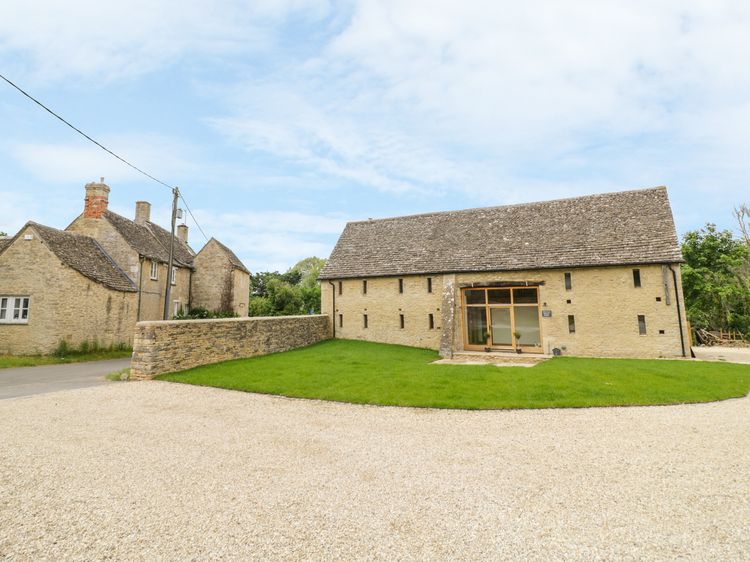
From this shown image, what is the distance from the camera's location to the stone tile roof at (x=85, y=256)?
19266 millimetres

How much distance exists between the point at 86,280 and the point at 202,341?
34.5ft

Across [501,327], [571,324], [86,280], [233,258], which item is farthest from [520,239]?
[86,280]

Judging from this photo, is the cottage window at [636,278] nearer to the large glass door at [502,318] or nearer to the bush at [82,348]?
the large glass door at [502,318]

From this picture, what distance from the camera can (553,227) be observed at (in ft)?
64.5

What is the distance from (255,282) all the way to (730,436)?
166 feet

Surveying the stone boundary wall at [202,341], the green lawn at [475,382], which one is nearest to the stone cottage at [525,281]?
the green lawn at [475,382]

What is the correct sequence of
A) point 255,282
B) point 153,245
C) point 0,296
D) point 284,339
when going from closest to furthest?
point 284,339
point 0,296
point 153,245
point 255,282

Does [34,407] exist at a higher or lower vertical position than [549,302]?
lower

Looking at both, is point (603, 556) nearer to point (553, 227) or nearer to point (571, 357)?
point (571, 357)

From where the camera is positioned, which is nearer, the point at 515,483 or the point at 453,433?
the point at 515,483

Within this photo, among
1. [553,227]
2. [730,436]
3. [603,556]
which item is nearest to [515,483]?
[603,556]

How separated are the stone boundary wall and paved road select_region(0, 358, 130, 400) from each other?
1.55 metres

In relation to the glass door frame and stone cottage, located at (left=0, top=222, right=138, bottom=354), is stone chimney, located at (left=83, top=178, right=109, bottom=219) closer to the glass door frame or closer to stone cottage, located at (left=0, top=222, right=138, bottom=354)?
stone cottage, located at (left=0, top=222, right=138, bottom=354)

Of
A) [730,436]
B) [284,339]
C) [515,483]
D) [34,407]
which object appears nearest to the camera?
[515,483]
